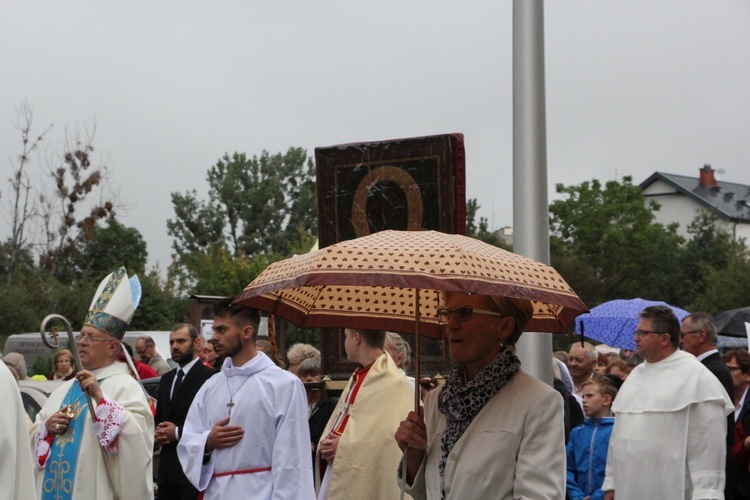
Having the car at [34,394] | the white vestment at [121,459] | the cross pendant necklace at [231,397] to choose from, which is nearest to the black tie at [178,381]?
the car at [34,394]

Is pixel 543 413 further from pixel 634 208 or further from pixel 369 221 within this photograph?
pixel 634 208

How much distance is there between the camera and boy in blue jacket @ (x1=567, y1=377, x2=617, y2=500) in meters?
8.28

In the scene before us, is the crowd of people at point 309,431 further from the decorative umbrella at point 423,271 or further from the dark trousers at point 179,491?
the dark trousers at point 179,491

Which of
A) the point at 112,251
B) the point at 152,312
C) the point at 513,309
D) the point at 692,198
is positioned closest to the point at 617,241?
the point at 112,251

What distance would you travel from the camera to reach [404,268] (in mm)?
4320

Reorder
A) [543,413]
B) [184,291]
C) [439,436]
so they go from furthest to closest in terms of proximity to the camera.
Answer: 1. [184,291]
2. [439,436]
3. [543,413]

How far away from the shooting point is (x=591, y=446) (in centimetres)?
831

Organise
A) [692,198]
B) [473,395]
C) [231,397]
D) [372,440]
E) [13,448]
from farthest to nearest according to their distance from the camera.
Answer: [692,198], [372,440], [231,397], [473,395], [13,448]

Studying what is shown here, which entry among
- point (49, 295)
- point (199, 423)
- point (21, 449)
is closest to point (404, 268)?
point (21, 449)

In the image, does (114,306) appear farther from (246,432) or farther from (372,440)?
(372,440)

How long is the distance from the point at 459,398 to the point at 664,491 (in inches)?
116

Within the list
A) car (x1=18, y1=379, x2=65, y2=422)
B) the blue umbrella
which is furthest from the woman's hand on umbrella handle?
the blue umbrella

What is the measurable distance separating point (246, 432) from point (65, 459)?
4.86 feet

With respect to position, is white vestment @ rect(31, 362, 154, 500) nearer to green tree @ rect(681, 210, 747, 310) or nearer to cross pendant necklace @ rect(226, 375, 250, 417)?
cross pendant necklace @ rect(226, 375, 250, 417)
